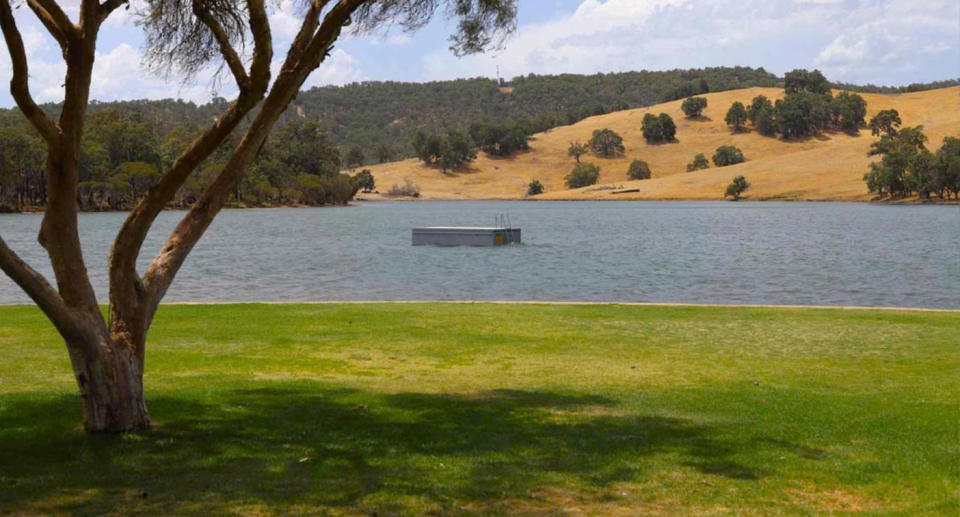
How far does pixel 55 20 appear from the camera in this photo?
8.94 metres

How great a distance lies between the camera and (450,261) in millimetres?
49594

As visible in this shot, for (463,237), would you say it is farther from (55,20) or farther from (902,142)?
(902,142)

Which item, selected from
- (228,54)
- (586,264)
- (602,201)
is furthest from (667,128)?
(228,54)

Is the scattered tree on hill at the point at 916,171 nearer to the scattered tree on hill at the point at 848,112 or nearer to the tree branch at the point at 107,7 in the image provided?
the scattered tree on hill at the point at 848,112

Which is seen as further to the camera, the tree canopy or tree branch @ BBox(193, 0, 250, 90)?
the tree canopy

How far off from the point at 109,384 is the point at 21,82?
2673 mm

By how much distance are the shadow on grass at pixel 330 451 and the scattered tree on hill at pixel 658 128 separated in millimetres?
185332

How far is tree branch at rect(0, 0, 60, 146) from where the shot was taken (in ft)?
28.4

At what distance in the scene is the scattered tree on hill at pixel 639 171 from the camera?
593ft

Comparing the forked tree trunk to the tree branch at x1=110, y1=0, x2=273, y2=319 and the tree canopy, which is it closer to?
the tree branch at x1=110, y1=0, x2=273, y2=319

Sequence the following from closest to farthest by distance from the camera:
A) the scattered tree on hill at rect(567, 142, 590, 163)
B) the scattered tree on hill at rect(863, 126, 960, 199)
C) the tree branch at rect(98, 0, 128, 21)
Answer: the tree branch at rect(98, 0, 128, 21)
the scattered tree on hill at rect(863, 126, 960, 199)
the scattered tree on hill at rect(567, 142, 590, 163)

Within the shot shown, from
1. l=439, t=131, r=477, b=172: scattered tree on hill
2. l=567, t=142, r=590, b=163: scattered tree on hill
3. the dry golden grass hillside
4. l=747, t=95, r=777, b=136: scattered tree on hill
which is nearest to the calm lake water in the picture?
the dry golden grass hillside

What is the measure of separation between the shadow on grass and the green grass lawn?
29 mm

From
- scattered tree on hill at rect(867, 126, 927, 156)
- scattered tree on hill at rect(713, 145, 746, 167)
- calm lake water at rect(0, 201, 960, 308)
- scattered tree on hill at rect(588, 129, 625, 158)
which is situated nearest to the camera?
calm lake water at rect(0, 201, 960, 308)
